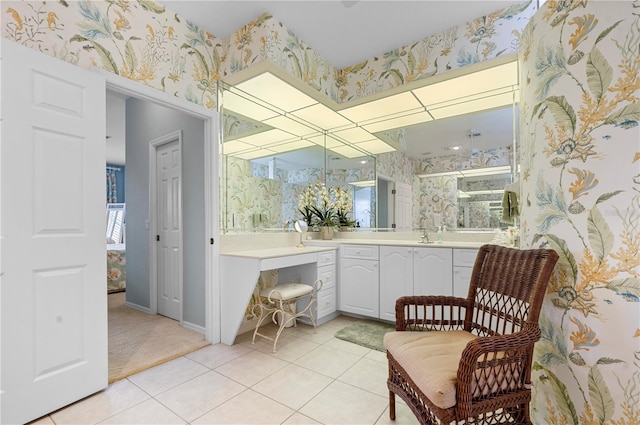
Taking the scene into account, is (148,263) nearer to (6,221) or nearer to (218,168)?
(218,168)

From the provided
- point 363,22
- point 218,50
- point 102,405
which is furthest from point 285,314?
point 363,22

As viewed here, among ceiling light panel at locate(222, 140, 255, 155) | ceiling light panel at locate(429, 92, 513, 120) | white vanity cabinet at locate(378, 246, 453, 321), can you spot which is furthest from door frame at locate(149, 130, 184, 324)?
ceiling light panel at locate(429, 92, 513, 120)

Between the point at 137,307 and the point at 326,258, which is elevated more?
the point at 326,258

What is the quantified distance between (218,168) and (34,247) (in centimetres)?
139

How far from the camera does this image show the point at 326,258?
311cm

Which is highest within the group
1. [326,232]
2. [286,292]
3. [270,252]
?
[326,232]

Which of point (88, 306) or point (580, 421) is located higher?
point (88, 306)

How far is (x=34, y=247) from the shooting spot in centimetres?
156

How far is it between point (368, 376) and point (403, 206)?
1919 mm

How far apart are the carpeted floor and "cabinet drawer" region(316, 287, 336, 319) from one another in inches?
44.6

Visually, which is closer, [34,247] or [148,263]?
[34,247]

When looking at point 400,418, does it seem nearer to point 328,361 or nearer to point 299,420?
point 299,420

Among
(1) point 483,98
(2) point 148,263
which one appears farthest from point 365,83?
(2) point 148,263

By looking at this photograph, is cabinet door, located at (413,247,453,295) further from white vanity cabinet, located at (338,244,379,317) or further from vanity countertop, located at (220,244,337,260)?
vanity countertop, located at (220,244,337,260)
